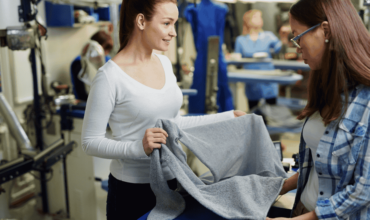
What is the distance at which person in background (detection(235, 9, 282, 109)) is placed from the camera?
5.20 meters

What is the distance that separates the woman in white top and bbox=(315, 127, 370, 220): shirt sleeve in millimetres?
479

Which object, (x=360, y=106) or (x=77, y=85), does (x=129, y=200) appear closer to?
(x=360, y=106)

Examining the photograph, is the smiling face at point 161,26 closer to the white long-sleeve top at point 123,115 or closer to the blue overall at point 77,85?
the white long-sleeve top at point 123,115

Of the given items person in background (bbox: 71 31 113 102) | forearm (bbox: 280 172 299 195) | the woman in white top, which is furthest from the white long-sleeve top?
person in background (bbox: 71 31 113 102)

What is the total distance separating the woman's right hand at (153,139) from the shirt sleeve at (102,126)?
0.14 ft

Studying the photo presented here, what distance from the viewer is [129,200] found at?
1.35m

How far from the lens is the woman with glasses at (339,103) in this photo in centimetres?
A: 95

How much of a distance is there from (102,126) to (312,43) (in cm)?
72

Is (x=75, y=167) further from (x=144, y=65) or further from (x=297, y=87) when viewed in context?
(x=297, y=87)

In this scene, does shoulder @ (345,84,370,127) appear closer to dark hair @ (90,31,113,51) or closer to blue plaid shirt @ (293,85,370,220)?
blue plaid shirt @ (293,85,370,220)

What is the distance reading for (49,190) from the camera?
124 inches

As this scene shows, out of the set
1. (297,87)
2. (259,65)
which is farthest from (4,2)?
(297,87)

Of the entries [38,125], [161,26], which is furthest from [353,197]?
[38,125]

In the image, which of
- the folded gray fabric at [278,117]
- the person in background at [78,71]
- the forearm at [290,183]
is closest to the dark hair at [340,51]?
the forearm at [290,183]
